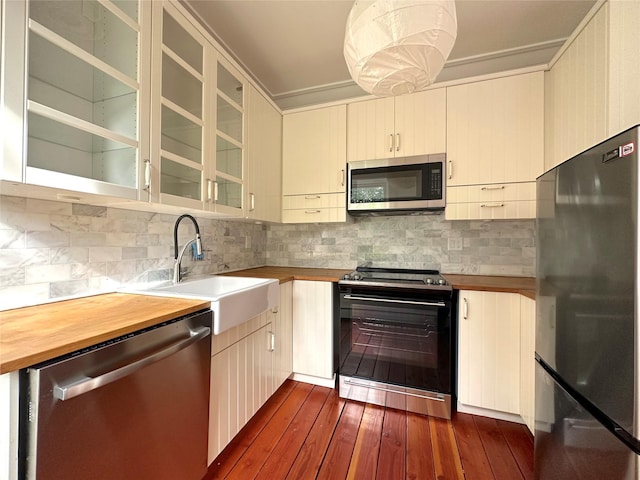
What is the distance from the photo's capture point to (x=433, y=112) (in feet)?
6.47

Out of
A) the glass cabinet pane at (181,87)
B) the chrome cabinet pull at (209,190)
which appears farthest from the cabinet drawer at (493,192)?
the glass cabinet pane at (181,87)

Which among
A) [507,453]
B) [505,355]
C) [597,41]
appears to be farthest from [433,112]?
[507,453]

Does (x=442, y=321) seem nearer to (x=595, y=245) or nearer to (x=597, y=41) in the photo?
(x=595, y=245)

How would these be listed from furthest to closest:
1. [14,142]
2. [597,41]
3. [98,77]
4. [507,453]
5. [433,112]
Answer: [433,112] → [507,453] → [597,41] → [98,77] → [14,142]

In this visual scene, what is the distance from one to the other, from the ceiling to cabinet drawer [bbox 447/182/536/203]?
1.00 meters

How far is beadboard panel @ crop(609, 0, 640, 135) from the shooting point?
3.45ft

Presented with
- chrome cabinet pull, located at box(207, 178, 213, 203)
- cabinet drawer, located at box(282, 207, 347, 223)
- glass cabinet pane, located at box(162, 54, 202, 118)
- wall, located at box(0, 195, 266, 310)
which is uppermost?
glass cabinet pane, located at box(162, 54, 202, 118)

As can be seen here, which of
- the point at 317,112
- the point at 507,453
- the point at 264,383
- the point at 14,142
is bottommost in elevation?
the point at 507,453

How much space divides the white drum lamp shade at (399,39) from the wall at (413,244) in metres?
1.47

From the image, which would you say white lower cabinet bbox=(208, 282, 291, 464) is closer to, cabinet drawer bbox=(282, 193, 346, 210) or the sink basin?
the sink basin

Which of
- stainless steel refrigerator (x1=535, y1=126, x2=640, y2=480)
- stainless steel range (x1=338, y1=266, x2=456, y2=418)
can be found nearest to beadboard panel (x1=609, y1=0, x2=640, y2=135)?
stainless steel refrigerator (x1=535, y1=126, x2=640, y2=480)

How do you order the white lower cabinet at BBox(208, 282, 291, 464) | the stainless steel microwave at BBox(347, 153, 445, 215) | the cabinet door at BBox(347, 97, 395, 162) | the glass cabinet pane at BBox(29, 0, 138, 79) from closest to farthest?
the glass cabinet pane at BBox(29, 0, 138, 79) → the white lower cabinet at BBox(208, 282, 291, 464) → the stainless steel microwave at BBox(347, 153, 445, 215) → the cabinet door at BBox(347, 97, 395, 162)

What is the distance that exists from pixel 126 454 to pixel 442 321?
1.63 m

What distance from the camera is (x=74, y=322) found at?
89 cm
